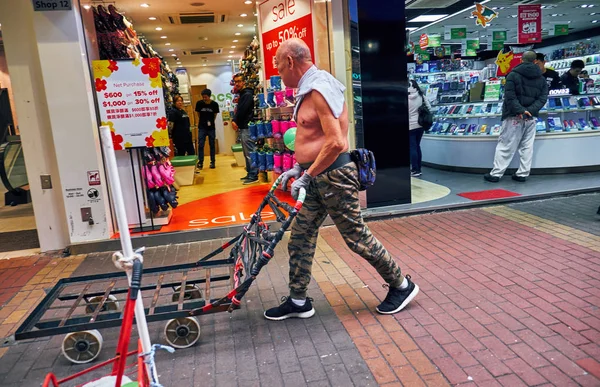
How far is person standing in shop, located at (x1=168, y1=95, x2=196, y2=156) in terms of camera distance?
10430 mm

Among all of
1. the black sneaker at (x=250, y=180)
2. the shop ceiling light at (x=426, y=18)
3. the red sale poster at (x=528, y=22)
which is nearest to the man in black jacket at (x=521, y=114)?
the red sale poster at (x=528, y=22)

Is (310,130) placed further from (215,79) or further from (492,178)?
(215,79)

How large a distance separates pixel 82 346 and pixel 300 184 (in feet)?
5.76

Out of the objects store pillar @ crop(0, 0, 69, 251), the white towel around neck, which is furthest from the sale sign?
the white towel around neck

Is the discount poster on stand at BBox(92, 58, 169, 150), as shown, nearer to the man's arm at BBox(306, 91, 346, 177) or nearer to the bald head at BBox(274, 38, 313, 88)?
the bald head at BBox(274, 38, 313, 88)

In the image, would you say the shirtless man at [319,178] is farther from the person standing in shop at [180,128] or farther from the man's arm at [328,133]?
the person standing in shop at [180,128]

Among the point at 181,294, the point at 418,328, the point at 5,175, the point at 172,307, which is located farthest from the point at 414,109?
the point at 5,175

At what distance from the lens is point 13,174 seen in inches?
355

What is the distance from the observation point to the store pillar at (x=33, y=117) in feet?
16.8

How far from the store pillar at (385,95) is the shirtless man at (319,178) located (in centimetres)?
300

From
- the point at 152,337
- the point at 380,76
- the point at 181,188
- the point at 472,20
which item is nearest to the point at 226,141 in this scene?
the point at 181,188

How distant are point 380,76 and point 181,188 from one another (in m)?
4.67

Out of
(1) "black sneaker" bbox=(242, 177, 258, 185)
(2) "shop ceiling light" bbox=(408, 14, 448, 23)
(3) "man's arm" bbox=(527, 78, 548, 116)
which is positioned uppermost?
(2) "shop ceiling light" bbox=(408, 14, 448, 23)

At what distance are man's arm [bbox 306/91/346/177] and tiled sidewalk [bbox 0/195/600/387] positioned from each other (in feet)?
4.05
